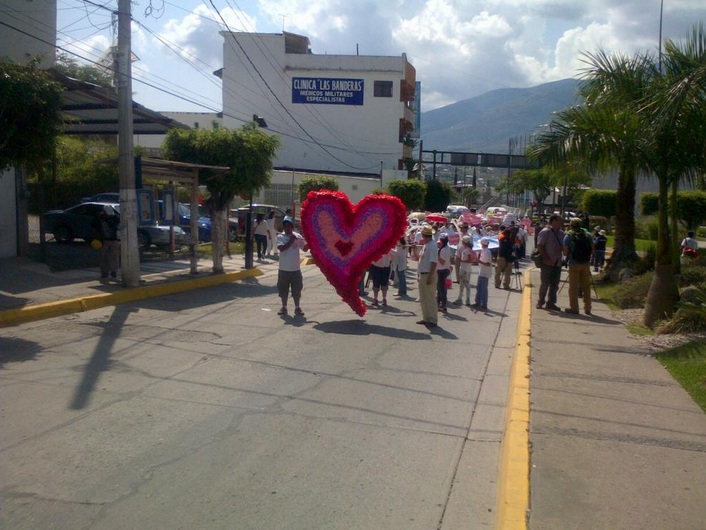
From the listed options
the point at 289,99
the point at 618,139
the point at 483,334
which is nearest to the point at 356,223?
the point at 483,334

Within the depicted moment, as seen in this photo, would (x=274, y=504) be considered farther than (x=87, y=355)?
No

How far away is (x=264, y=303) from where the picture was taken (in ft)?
53.4

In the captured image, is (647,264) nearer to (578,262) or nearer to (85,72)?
(578,262)

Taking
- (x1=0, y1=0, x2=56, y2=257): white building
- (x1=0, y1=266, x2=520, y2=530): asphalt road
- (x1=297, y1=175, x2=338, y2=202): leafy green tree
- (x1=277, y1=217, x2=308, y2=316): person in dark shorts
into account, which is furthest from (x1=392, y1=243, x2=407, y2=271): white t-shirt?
(x1=297, y1=175, x2=338, y2=202): leafy green tree

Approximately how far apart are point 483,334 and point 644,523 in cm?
861

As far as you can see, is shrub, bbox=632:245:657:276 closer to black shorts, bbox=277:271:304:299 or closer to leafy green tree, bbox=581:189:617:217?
black shorts, bbox=277:271:304:299

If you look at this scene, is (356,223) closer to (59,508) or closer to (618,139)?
(618,139)

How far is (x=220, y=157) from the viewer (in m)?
20.7

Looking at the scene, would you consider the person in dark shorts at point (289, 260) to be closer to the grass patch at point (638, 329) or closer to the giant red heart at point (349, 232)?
the giant red heart at point (349, 232)

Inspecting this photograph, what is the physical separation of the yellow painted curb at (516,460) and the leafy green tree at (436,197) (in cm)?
5371

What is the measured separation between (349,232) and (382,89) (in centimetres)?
5434

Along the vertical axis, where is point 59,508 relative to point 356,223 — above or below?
below

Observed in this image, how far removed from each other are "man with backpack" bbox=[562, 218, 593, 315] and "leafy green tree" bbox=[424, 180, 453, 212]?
4776 cm

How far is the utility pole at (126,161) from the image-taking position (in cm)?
1603
